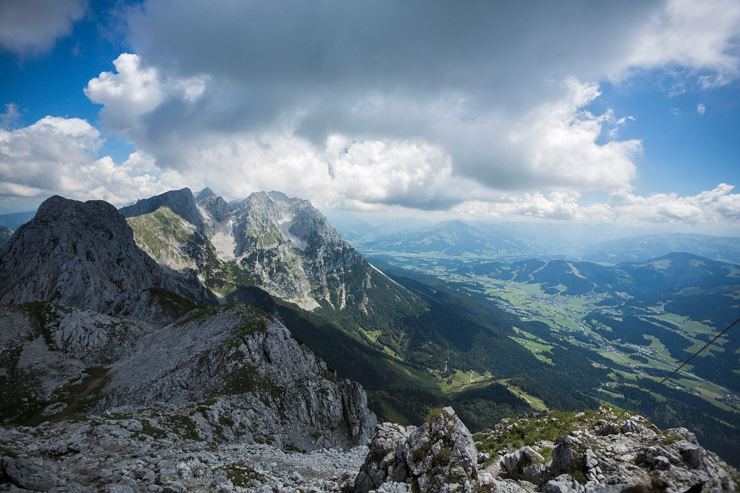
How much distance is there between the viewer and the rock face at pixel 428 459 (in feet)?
69.6

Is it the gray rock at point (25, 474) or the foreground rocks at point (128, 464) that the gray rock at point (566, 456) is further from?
the gray rock at point (25, 474)

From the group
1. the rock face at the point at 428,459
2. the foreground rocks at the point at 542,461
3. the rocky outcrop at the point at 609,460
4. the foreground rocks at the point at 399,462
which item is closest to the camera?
the rocky outcrop at the point at 609,460

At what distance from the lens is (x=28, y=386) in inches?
2304

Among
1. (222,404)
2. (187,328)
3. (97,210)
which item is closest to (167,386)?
(222,404)

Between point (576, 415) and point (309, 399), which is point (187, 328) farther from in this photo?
point (576, 415)

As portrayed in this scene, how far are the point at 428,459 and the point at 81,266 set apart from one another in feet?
558

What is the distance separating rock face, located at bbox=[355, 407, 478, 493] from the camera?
21.2m

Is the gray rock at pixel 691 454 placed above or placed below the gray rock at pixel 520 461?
above

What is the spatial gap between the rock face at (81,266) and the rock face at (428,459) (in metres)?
109

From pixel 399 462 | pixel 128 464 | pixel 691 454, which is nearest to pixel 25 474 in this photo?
pixel 128 464

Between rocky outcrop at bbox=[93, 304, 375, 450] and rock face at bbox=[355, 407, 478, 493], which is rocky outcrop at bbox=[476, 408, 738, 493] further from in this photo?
rocky outcrop at bbox=[93, 304, 375, 450]

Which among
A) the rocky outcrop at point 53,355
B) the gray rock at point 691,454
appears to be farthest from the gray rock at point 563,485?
the rocky outcrop at point 53,355

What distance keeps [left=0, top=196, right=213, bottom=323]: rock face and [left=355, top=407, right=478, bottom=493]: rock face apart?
10929 cm

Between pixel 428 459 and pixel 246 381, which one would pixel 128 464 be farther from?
pixel 246 381
